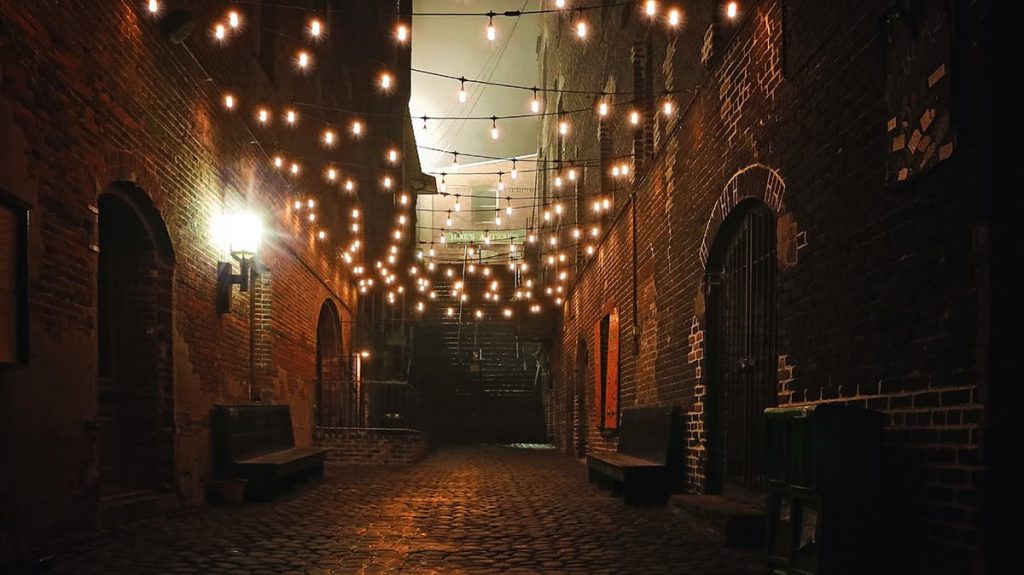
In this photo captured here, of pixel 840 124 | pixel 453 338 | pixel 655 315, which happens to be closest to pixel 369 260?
pixel 453 338

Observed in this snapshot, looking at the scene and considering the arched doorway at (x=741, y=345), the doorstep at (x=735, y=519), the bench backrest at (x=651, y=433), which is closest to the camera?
the doorstep at (x=735, y=519)

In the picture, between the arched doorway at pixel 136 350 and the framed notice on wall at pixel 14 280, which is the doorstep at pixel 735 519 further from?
the arched doorway at pixel 136 350

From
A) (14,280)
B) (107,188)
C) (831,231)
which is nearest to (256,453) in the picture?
(107,188)

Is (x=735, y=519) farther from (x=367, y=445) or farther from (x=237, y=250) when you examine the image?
(x=367, y=445)

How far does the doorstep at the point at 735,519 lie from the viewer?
6.07 meters

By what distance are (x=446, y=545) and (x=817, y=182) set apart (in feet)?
12.1

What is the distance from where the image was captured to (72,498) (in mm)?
6016

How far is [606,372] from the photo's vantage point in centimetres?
1463

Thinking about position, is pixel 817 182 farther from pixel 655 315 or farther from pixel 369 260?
pixel 369 260

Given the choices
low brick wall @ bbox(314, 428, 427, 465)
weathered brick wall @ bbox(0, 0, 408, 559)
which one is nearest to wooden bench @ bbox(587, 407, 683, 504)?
weathered brick wall @ bbox(0, 0, 408, 559)

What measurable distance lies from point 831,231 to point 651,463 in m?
4.36

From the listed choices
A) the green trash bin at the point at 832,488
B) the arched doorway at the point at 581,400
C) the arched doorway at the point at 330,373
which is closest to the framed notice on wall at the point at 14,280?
the green trash bin at the point at 832,488

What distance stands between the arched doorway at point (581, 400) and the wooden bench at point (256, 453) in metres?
7.44

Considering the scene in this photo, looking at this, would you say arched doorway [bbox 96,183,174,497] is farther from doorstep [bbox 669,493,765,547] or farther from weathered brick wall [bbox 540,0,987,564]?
weathered brick wall [bbox 540,0,987,564]
